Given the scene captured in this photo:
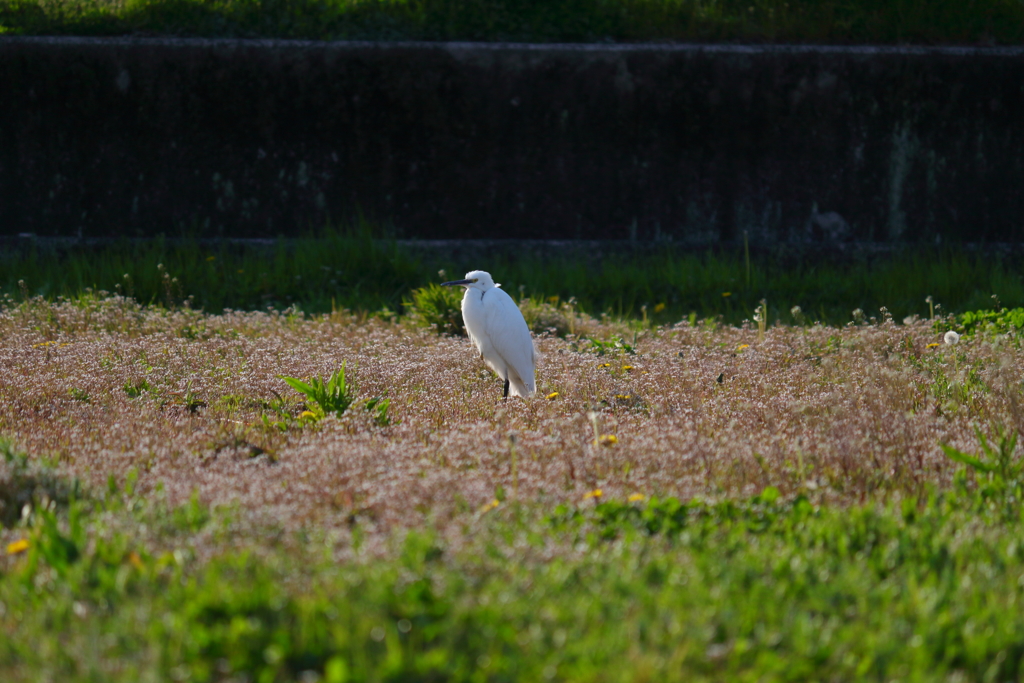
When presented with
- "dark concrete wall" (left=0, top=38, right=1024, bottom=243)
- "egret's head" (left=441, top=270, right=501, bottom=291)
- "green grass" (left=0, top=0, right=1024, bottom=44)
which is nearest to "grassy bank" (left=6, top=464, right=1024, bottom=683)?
"egret's head" (left=441, top=270, right=501, bottom=291)

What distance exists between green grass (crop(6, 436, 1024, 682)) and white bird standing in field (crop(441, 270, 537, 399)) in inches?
89.6

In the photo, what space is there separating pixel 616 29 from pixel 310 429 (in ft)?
19.0

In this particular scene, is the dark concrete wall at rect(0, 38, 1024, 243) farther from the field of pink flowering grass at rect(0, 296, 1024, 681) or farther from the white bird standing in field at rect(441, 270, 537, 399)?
the field of pink flowering grass at rect(0, 296, 1024, 681)

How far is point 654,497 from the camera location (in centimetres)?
271

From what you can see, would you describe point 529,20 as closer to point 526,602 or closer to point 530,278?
point 530,278

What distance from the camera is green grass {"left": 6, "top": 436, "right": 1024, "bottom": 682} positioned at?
1.77 meters

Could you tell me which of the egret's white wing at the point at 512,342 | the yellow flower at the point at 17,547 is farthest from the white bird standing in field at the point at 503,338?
the yellow flower at the point at 17,547

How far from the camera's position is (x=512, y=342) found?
4.82m

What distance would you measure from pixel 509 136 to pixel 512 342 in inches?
133

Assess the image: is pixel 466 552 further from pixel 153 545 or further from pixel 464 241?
pixel 464 241

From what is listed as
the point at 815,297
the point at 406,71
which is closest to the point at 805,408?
the point at 815,297

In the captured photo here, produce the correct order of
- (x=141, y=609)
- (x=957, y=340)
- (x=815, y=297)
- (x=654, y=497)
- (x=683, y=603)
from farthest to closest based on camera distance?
(x=815, y=297) → (x=957, y=340) → (x=654, y=497) → (x=683, y=603) → (x=141, y=609)

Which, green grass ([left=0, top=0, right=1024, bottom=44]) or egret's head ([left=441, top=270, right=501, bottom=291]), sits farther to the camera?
green grass ([left=0, top=0, right=1024, bottom=44])

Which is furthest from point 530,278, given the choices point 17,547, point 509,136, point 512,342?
point 17,547
